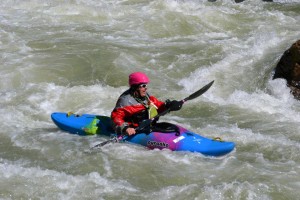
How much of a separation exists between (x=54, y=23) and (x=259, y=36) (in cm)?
461

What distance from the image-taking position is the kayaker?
6.07 meters

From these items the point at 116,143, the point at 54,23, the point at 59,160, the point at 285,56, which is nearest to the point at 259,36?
the point at 285,56

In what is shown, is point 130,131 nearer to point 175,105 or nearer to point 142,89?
point 142,89

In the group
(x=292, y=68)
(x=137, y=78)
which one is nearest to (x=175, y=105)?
(x=137, y=78)

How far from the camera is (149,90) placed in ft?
27.5

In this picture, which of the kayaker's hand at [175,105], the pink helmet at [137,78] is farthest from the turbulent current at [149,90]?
the pink helmet at [137,78]

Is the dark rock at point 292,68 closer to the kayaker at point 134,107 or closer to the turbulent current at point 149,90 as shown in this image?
the turbulent current at point 149,90

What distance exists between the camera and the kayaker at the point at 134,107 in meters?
6.07

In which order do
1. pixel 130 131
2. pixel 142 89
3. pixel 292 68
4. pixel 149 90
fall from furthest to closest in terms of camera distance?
pixel 149 90 < pixel 292 68 < pixel 142 89 < pixel 130 131

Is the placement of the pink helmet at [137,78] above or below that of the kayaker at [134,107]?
above

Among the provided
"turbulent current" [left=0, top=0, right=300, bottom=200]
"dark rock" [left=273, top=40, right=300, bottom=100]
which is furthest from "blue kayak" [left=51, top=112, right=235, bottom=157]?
"dark rock" [left=273, top=40, right=300, bottom=100]

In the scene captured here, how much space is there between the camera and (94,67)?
9.30 metres

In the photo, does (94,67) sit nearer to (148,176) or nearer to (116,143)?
(116,143)

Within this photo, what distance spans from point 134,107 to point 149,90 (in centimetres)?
221
